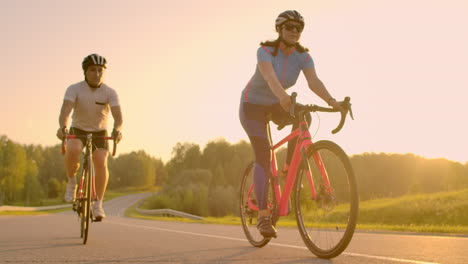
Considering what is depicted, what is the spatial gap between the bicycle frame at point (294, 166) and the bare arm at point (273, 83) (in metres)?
0.35

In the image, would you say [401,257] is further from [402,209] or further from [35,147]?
[35,147]

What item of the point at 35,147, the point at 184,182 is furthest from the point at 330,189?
the point at 35,147

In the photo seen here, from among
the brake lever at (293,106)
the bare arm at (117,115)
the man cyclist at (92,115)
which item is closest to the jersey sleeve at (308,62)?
the brake lever at (293,106)

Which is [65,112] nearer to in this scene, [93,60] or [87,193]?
[93,60]

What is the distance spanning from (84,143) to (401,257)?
4895 mm

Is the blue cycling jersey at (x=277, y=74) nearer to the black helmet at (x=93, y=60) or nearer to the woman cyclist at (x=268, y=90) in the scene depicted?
the woman cyclist at (x=268, y=90)

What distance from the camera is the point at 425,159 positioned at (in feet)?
173

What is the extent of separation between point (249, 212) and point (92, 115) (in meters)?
2.87

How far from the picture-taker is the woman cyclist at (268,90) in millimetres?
5453

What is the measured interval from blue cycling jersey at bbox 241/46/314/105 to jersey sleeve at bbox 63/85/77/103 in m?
3.01

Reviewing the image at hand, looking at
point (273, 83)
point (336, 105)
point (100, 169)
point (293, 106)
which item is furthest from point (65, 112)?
point (336, 105)

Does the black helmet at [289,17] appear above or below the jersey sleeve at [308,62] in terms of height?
above

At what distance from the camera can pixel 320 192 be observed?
4.82 meters

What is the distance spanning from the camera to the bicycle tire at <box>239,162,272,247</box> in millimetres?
6398
